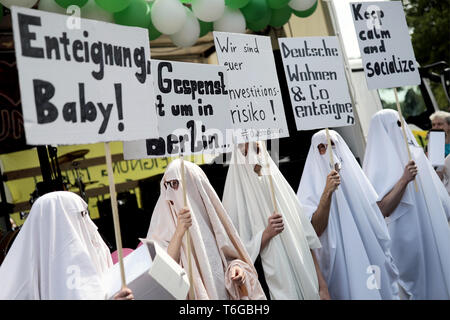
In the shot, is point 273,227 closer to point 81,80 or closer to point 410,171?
point 410,171

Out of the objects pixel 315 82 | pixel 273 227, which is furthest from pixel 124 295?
pixel 315 82

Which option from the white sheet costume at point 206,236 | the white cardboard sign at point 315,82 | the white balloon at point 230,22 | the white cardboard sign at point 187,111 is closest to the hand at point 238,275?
the white sheet costume at point 206,236

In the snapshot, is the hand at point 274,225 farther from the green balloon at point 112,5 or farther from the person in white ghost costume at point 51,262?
the green balloon at point 112,5

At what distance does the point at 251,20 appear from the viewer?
19.1ft

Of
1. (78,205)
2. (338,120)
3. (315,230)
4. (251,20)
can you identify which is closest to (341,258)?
(315,230)

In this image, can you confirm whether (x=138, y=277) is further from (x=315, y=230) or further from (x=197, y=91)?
(x=315, y=230)

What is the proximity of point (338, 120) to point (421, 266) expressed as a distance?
1360mm

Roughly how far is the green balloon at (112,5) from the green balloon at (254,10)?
1.43 metres

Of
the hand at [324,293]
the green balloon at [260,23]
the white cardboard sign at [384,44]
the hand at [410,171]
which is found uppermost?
the green balloon at [260,23]

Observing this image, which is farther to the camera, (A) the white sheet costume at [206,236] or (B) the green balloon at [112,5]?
(B) the green balloon at [112,5]

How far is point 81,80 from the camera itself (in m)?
2.54

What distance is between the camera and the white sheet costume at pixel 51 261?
249 cm

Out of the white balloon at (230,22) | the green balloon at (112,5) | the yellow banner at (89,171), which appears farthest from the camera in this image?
the yellow banner at (89,171)

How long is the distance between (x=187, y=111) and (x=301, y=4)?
324 centimetres
